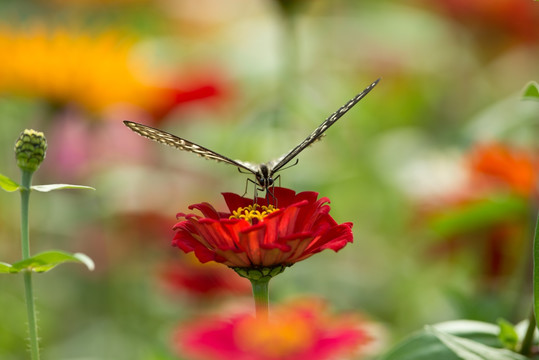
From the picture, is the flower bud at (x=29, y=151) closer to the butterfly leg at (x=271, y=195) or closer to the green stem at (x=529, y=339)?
the butterfly leg at (x=271, y=195)

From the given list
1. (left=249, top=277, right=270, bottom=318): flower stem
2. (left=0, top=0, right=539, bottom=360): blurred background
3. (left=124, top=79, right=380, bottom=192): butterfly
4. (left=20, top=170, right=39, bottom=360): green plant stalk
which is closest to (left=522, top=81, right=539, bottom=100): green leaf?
(left=124, top=79, right=380, bottom=192): butterfly

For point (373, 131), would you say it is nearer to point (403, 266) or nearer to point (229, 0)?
point (403, 266)

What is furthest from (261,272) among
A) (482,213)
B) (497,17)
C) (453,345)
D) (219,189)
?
(497,17)

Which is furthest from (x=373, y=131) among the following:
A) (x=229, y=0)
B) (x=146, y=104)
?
(x=229, y=0)

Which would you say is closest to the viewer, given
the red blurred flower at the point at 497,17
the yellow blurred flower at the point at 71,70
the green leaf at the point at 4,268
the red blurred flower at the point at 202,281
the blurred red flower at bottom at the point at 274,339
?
the green leaf at the point at 4,268

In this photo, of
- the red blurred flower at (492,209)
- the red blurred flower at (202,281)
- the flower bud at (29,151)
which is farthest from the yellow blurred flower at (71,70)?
the flower bud at (29,151)

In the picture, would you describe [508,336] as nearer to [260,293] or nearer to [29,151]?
[260,293]

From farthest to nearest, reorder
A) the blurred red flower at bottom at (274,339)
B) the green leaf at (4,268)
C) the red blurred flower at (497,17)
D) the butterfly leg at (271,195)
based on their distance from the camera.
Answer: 1. the red blurred flower at (497,17)
2. the blurred red flower at bottom at (274,339)
3. the butterfly leg at (271,195)
4. the green leaf at (4,268)

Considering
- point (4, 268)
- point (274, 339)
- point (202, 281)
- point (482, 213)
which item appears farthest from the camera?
point (202, 281)
